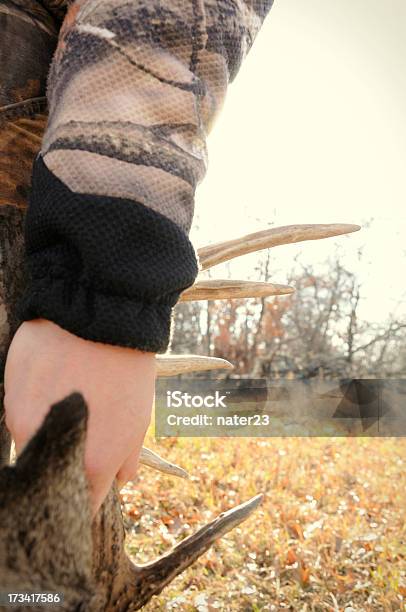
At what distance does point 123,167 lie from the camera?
0.81 m

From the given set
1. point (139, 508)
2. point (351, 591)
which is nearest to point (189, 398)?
point (139, 508)

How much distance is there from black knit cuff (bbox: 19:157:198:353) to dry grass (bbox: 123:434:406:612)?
2.86 metres

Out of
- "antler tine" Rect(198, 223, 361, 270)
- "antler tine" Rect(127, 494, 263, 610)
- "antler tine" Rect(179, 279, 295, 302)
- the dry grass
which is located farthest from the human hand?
the dry grass

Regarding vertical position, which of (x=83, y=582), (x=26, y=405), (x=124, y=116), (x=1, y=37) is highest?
(x=1, y=37)

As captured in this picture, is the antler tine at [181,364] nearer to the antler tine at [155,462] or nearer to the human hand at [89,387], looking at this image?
the antler tine at [155,462]

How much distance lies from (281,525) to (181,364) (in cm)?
289

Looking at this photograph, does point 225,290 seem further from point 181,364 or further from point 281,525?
point 281,525

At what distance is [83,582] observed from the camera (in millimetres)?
788

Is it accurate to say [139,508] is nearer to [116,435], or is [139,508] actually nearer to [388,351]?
[116,435]

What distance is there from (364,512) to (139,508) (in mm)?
2057

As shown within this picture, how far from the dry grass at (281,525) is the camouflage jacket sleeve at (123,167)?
2876 mm

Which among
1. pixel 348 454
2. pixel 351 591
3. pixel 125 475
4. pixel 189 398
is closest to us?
pixel 125 475

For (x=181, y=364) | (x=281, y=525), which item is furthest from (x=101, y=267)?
(x=281, y=525)

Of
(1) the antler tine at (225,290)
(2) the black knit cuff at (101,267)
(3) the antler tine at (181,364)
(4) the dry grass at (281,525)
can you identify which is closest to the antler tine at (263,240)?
(1) the antler tine at (225,290)
